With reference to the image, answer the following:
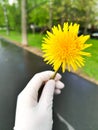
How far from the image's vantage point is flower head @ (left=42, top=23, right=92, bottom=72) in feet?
0.45

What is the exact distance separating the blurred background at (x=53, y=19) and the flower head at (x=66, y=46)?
0.29ft

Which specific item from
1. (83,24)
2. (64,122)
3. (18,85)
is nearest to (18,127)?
(83,24)

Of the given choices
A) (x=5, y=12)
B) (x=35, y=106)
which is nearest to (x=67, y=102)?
(x=5, y=12)

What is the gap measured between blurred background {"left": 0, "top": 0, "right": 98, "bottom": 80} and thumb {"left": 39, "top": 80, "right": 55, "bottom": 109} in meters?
0.06

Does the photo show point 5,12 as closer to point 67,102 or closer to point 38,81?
point 67,102

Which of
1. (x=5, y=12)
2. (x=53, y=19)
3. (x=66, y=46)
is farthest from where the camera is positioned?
(x=5, y=12)

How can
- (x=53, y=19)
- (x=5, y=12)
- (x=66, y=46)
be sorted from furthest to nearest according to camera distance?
(x=5, y=12)
(x=53, y=19)
(x=66, y=46)

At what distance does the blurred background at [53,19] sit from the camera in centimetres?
31

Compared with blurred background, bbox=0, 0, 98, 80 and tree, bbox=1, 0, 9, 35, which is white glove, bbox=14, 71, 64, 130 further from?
tree, bbox=1, 0, 9, 35

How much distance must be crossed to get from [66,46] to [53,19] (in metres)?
0.28

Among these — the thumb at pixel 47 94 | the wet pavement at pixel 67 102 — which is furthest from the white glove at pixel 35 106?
the wet pavement at pixel 67 102

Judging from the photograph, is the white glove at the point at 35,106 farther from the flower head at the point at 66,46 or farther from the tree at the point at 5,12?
the tree at the point at 5,12

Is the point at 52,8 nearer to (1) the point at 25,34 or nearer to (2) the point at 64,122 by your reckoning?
(1) the point at 25,34

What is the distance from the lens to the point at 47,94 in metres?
0.19
